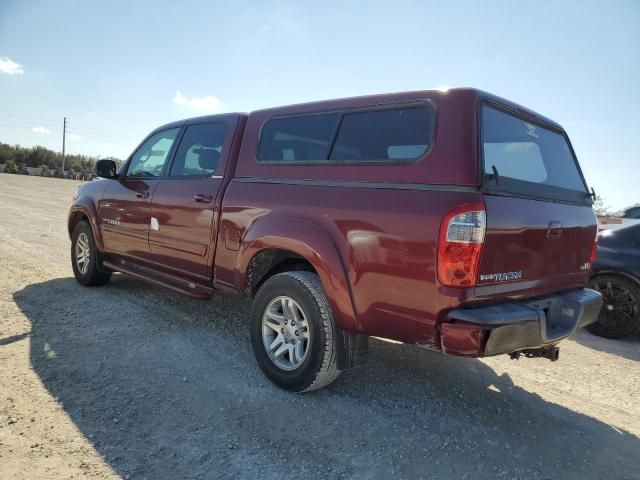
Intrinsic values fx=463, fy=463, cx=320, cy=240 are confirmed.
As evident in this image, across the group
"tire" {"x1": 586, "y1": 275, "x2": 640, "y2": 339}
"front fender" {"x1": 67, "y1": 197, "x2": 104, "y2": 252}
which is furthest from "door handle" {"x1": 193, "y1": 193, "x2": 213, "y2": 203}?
"tire" {"x1": 586, "y1": 275, "x2": 640, "y2": 339}

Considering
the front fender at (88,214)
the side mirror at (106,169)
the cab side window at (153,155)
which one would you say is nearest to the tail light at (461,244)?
the cab side window at (153,155)

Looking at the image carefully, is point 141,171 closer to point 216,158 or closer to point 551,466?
point 216,158

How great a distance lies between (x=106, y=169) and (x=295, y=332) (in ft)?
10.7

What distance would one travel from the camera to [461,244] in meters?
2.39

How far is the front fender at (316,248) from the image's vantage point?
2848 millimetres

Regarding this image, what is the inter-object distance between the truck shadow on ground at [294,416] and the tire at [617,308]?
2182mm

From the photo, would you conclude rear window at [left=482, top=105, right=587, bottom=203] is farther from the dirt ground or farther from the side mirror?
the side mirror

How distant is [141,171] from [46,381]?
248cm

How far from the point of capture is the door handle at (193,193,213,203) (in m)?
3.85

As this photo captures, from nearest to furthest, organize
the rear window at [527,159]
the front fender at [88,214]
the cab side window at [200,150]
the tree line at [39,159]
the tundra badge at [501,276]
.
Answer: the tundra badge at [501,276]
the rear window at [527,159]
the cab side window at [200,150]
the front fender at [88,214]
the tree line at [39,159]

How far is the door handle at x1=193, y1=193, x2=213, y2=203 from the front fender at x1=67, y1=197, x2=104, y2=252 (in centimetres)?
207

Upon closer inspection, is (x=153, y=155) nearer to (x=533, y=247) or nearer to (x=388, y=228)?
(x=388, y=228)

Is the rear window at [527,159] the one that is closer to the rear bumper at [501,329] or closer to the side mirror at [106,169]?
the rear bumper at [501,329]

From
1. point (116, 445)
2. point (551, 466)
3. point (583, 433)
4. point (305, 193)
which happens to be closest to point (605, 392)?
point (583, 433)
